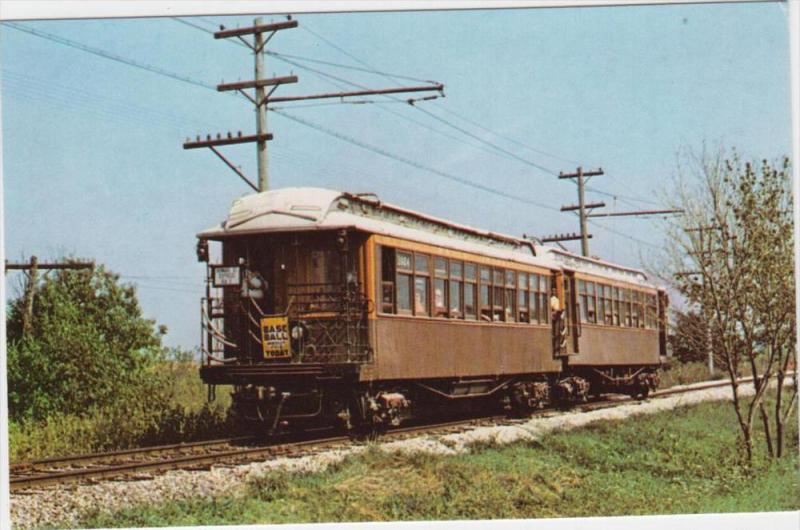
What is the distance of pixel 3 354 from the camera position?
1002 centimetres

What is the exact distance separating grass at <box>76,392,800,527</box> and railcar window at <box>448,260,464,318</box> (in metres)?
2.39

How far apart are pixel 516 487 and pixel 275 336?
164 inches

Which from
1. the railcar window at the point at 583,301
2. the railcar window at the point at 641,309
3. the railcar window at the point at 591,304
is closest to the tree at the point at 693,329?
the railcar window at the point at 583,301

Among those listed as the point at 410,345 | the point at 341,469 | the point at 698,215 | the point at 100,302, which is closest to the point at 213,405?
the point at 100,302

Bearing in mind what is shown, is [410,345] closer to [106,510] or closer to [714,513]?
[714,513]

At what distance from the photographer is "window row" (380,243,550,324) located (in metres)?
14.4

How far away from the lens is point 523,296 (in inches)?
725

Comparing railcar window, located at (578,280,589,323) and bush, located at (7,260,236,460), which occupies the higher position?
railcar window, located at (578,280,589,323)

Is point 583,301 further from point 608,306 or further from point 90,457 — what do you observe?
point 90,457

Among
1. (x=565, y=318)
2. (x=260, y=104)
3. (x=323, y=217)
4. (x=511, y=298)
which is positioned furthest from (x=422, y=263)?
(x=565, y=318)

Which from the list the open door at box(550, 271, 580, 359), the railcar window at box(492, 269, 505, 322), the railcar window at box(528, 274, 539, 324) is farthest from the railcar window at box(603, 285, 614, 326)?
the railcar window at box(492, 269, 505, 322)

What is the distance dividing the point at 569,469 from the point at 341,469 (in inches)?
123

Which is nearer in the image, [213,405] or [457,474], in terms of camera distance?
[457,474]

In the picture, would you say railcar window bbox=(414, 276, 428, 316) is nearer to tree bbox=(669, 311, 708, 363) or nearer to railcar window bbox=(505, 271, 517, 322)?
railcar window bbox=(505, 271, 517, 322)
